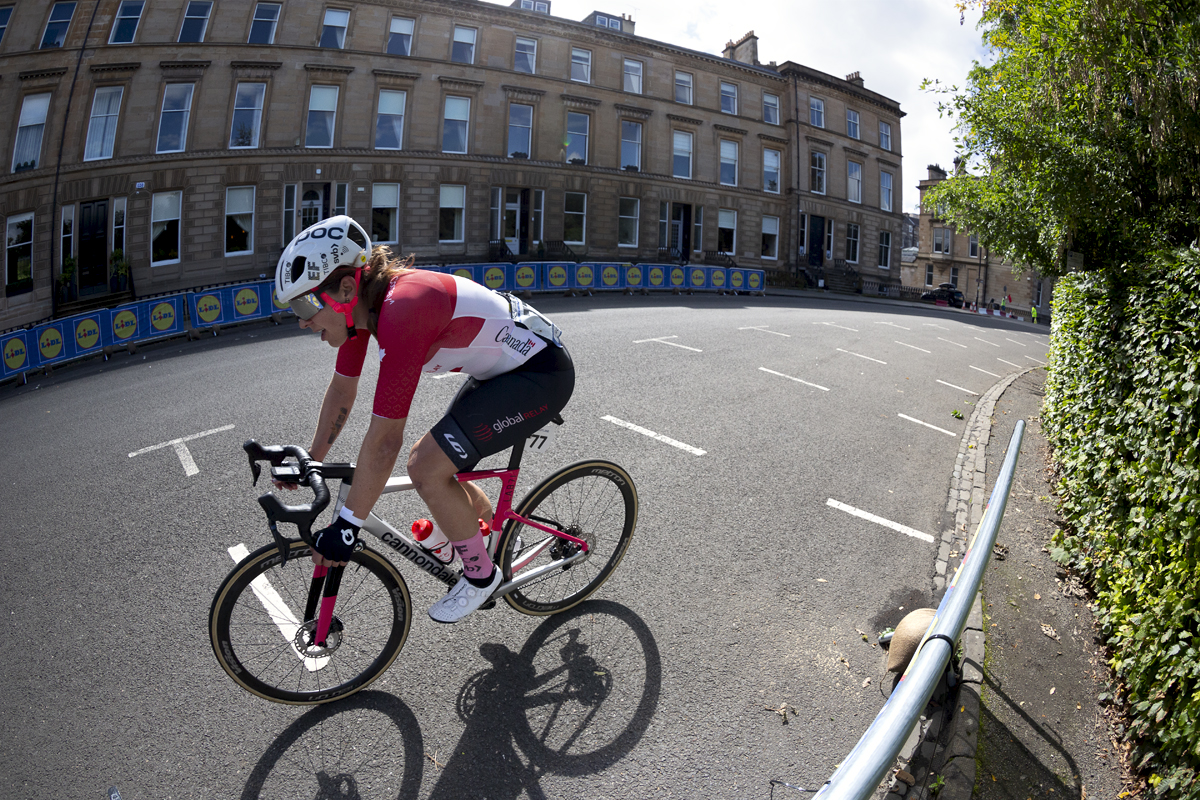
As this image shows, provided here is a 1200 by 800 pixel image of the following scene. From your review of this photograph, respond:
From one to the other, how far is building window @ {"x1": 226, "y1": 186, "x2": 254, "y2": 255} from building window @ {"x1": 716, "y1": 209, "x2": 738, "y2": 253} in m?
24.8

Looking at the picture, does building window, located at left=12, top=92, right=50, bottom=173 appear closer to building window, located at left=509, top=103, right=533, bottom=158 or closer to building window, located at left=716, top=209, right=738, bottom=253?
building window, located at left=509, top=103, right=533, bottom=158

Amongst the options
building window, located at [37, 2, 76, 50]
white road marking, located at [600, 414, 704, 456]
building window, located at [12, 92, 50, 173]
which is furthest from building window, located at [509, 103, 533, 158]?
white road marking, located at [600, 414, 704, 456]

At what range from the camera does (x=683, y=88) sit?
39750 millimetres

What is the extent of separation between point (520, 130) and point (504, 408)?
3372cm

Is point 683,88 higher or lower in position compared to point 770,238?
higher

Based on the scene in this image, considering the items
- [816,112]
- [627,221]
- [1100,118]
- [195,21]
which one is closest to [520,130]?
[627,221]

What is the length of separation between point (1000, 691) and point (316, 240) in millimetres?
4211

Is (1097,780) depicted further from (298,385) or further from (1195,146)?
(298,385)

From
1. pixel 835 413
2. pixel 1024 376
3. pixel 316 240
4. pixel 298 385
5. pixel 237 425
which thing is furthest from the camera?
pixel 1024 376

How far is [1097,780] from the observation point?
3.25 metres

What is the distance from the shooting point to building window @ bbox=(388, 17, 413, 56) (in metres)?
31.4

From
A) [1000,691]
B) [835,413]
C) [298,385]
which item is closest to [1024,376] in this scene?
[835,413]

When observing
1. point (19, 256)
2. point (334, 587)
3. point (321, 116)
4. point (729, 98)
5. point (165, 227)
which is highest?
point (729, 98)

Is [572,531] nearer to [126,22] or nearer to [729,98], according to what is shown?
[126,22]
